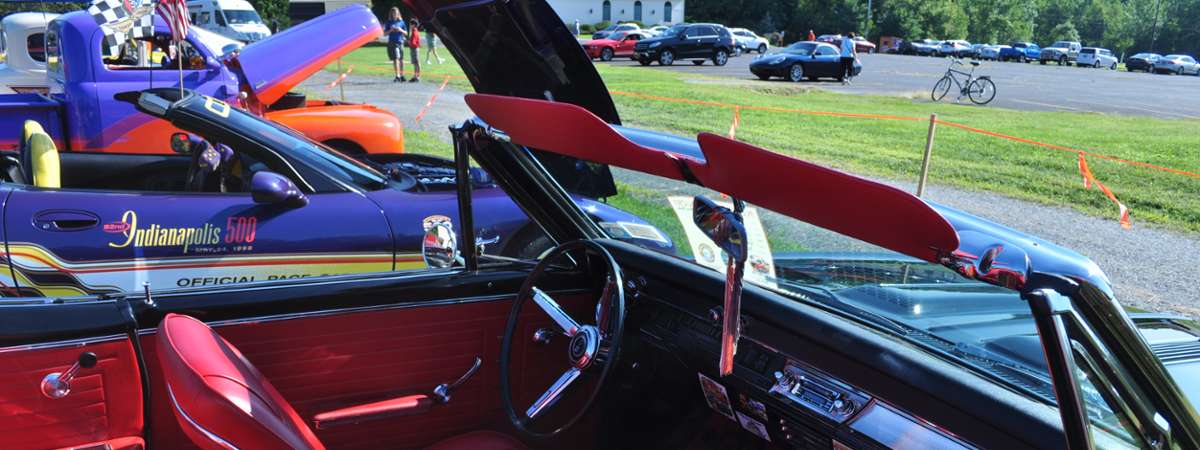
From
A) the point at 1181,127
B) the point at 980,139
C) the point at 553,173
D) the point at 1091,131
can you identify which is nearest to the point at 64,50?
the point at 553,173

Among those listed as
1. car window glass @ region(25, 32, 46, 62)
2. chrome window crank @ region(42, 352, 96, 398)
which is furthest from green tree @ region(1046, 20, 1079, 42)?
chrome window crank @ region(42, 352, 96, 398)

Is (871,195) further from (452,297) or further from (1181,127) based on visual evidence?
(1181,127)

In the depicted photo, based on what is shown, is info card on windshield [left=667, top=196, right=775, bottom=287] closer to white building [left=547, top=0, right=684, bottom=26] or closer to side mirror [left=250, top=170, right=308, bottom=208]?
side mirror [left=250, top=170, right=308, bottom=208]

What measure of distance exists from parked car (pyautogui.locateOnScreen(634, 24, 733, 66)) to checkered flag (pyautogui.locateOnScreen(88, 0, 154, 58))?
79.5ft

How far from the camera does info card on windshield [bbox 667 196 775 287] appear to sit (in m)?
2.11

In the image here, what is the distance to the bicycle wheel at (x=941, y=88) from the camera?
20.4 m

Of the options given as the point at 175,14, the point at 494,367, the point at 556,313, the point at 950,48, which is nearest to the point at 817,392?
the point at 556,313

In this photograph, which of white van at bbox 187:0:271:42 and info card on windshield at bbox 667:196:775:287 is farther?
white van at bbox 187:0:271:42

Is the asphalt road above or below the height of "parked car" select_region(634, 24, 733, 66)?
below

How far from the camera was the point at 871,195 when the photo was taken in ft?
4.39

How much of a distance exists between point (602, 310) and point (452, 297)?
501mm

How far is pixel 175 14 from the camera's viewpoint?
6.28 metres

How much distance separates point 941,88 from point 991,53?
113 ft

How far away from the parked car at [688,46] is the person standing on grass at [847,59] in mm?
6867
